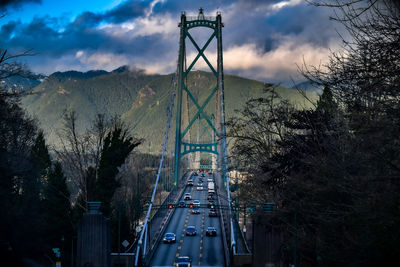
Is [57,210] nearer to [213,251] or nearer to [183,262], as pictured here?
[183,262]

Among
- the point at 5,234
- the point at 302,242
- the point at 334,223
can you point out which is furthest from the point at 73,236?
the point at 334,223

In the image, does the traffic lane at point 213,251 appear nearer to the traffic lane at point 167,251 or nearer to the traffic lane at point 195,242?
the traffic lane at point 195,242

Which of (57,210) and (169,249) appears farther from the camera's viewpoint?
(169,249)

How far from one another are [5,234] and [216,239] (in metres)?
22.3

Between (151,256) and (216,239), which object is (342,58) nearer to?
(151,256)

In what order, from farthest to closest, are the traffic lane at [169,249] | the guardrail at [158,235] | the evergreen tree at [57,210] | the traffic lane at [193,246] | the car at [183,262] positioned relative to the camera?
the traffic lane at [193,246] → the guardrail at [158,235] → the traffic lane at [169,249] → the evergreen tree at [57,210] → the car at [183,262]

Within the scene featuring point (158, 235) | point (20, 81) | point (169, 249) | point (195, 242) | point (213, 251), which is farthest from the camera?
point (158, 235)

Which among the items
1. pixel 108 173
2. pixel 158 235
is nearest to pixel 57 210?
pixel 108 173

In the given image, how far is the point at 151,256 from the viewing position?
3447 centimetres

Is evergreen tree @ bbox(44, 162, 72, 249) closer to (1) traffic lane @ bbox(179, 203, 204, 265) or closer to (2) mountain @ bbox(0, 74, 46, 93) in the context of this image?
(1) traffic lane @ bbox(179, 203, 204, 265)

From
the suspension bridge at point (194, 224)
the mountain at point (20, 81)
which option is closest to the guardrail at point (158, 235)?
the suspension bridge at point (194, 224)

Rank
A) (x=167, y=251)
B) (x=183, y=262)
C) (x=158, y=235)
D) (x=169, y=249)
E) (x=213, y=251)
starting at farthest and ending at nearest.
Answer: (x=158, y=235) < (x=169, y=249) < (x=167, y=251) < (x=213, y=251) < (x=183, y=262)

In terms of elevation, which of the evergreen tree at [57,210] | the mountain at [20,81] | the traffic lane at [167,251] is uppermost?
the mountain at [20,81]

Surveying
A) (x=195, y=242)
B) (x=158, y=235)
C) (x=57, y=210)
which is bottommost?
(x=195, y=242)
